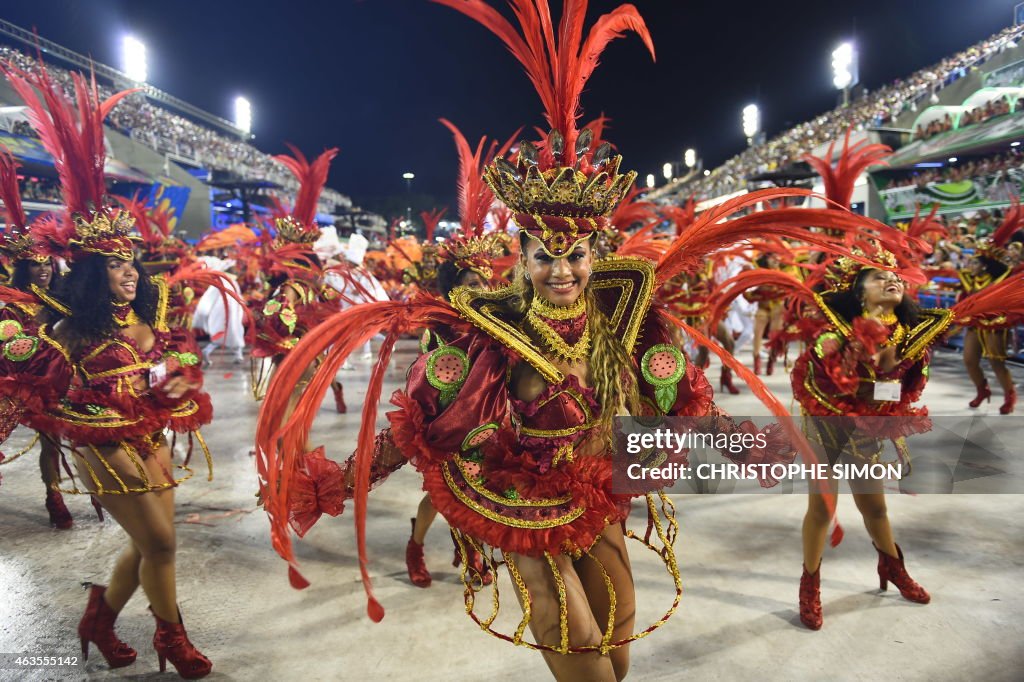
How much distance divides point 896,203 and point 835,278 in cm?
1981

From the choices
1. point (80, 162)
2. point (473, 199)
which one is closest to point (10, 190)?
point (80, 162)

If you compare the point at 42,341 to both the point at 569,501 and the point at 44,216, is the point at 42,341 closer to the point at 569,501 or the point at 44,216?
the point at 44,216

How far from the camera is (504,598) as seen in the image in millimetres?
3631

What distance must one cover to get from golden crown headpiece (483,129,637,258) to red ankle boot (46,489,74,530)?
4.30 meters

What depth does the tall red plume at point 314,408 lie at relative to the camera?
179cm

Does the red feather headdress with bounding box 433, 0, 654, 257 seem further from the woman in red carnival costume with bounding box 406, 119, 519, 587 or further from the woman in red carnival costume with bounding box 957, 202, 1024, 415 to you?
the woman in red carnival costume with bounding box 957, 202, 1024, 415

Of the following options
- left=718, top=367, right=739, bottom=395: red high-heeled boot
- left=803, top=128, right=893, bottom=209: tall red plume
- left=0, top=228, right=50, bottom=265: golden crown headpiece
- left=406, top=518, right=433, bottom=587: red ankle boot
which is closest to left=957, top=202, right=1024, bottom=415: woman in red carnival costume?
left=718, top=367, right=739, bottom=395: red high-heeled boot

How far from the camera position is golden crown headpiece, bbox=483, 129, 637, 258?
2.05m

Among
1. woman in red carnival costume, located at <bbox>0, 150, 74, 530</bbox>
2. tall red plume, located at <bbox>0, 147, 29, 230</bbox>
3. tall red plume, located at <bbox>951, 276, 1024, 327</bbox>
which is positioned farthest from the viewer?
tall red plume, located at <bbox>0, 147, 29, 230</bbox>

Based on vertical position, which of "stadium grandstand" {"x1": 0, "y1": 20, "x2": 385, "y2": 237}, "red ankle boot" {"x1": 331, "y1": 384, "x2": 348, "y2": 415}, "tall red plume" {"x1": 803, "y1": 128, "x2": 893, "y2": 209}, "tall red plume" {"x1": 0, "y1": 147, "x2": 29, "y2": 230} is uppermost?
"stadium grandstand" {"x1": 0, "y1": 20, "x2": 385, "y2": 237}

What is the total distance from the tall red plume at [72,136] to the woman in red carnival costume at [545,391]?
2041 millimetres

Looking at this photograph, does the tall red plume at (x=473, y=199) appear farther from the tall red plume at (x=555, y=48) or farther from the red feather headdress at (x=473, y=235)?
the tall red plume at (x=555, y=48)

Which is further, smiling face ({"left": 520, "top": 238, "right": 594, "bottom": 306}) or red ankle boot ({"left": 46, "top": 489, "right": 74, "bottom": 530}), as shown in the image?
red ankle boot ({"left": 46, "top": 489, "right": 74, "bottom": 530})

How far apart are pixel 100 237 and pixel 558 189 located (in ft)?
7.78
